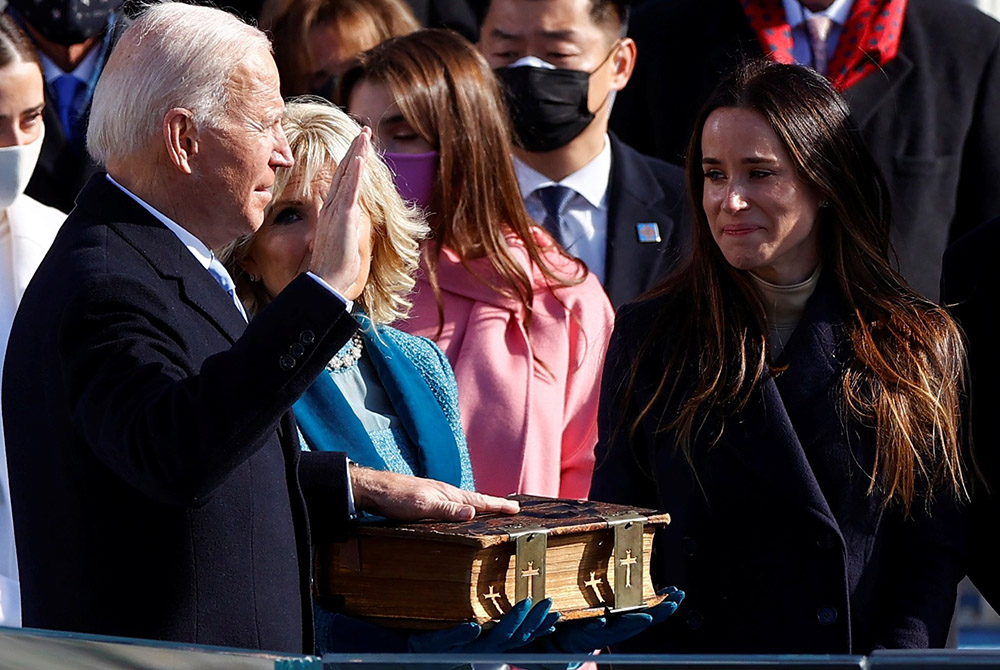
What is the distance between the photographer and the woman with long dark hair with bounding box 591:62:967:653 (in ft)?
9.38

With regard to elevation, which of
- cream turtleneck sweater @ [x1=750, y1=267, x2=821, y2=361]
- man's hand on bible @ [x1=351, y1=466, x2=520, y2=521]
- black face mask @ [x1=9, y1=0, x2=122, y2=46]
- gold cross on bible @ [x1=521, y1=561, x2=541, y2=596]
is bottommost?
gold cross on bible @ [x1=521, y1=561, x2=541, y2=596]

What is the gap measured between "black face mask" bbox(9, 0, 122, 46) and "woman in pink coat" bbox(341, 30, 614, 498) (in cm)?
97

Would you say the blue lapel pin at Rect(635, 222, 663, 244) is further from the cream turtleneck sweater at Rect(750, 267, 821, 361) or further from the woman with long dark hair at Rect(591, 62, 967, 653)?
the cream turtleneck sweater at Rect(750, 267, 821, 361)

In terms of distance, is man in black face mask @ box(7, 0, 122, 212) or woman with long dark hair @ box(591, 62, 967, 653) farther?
man in black face mask @ box(7, 0, 122, 212)

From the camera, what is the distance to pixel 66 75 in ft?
14.1

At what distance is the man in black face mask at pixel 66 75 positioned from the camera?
4.20 metres

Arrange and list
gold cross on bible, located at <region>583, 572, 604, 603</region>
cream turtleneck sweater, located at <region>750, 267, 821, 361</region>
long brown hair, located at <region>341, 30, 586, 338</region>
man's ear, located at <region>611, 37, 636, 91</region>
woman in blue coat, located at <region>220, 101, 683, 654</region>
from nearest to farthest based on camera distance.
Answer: gold cross on bible, located at <region>583, 572, 604, 603</region> → woman in blue coat, located at <region>220, 101, 683, 654</region> → cream turtleneck sweater, located at <region>750, 267, 821, 361</region> → long brown hair, located at <region>341, 30, 586, 338</region> → man's ear, located at <region>611, 37, 636, 91</region>

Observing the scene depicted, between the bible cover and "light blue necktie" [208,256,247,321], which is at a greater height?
"light blue necktie" [208,256,247,321]

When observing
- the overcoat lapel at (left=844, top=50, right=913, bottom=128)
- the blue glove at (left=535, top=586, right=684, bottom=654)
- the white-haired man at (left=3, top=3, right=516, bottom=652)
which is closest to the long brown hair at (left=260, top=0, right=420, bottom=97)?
the overcoat lapel at (left=844, top=50, right=913, bottom=128)

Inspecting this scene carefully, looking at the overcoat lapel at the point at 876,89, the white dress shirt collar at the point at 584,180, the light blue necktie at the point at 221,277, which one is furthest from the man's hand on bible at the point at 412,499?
the overcoat lapel at the point at 876,89

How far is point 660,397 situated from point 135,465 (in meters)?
1.32

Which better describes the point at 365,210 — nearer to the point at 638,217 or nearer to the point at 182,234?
the point at 182,234

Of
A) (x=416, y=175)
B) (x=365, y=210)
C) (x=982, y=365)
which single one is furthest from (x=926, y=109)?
(x=365, y=210)

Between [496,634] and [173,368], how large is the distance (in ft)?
2.10
